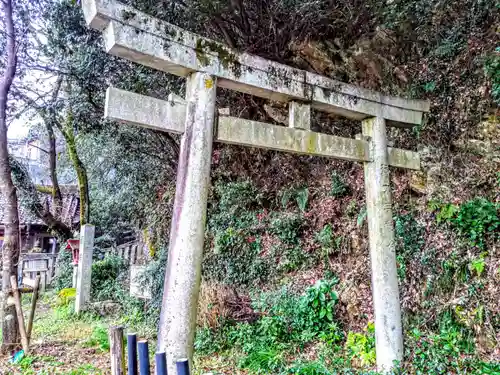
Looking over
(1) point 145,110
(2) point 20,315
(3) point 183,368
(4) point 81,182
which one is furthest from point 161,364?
(4) point 81,182

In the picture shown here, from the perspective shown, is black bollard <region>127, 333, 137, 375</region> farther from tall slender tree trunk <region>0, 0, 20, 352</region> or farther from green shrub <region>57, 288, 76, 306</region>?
green shrub <region>57, 288, 76, 306</region>

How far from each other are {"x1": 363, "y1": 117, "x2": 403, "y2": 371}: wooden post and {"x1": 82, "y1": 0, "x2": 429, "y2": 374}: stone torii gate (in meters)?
0.01

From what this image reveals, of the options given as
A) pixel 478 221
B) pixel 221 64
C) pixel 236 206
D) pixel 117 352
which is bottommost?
pixel 117 352

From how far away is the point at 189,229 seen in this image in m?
2.91

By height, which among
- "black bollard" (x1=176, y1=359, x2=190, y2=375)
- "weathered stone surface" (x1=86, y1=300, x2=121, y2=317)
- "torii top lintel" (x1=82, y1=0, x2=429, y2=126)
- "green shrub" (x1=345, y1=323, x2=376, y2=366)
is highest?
"torii top lintel" (x1=82, y1=0, x2=429, y2=126)

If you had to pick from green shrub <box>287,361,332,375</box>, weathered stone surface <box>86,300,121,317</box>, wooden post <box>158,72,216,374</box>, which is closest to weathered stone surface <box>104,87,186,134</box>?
wooden post <box>158,72,216,374</box>

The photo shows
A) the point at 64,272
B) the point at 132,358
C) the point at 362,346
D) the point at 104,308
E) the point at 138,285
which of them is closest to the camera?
the point at 132,358

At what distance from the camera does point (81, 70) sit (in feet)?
22.9

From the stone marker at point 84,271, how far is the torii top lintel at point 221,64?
22.9 ft

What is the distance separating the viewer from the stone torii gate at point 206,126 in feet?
9.12

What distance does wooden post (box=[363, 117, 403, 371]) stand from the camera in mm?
3895

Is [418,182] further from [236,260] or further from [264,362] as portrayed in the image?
[236,260]

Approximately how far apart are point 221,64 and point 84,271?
732 centimetres

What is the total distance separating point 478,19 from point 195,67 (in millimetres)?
4724
